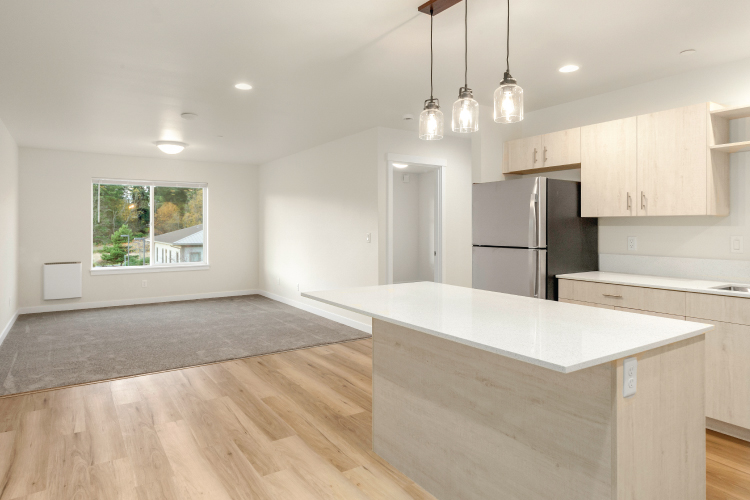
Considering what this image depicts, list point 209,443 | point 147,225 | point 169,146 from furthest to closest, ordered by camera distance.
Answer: point 147,225, point 169,146, point 209,443

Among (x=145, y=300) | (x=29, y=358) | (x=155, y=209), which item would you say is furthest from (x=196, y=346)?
(x=155, y=209)

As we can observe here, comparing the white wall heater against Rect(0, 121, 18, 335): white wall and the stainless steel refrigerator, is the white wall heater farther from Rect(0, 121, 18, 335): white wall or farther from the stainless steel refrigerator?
the stainless steel refrigerator

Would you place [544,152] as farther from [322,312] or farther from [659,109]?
[322,312]

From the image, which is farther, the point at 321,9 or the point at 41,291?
the point at 41,291

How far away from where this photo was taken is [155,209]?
7.54 m

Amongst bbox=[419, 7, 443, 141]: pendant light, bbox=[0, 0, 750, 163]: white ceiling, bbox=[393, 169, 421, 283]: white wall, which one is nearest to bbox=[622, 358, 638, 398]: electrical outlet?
bbox=[419, 7, 443, 141]: pendant light

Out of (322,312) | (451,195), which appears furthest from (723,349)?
(322,312)

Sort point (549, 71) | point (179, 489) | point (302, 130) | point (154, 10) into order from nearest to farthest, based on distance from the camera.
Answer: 1. point (179, 489)
2. point (154, 10)
3. point (549, 71)
4. point (302, 130)

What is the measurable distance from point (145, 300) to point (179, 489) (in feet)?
19.2

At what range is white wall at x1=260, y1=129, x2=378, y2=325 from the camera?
17.4 feet

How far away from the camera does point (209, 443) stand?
8.65ft

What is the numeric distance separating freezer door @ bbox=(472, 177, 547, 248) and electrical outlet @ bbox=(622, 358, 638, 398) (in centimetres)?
223

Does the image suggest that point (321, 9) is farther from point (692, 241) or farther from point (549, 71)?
point (692, 241)

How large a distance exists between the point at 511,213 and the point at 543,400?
2.39 meters
